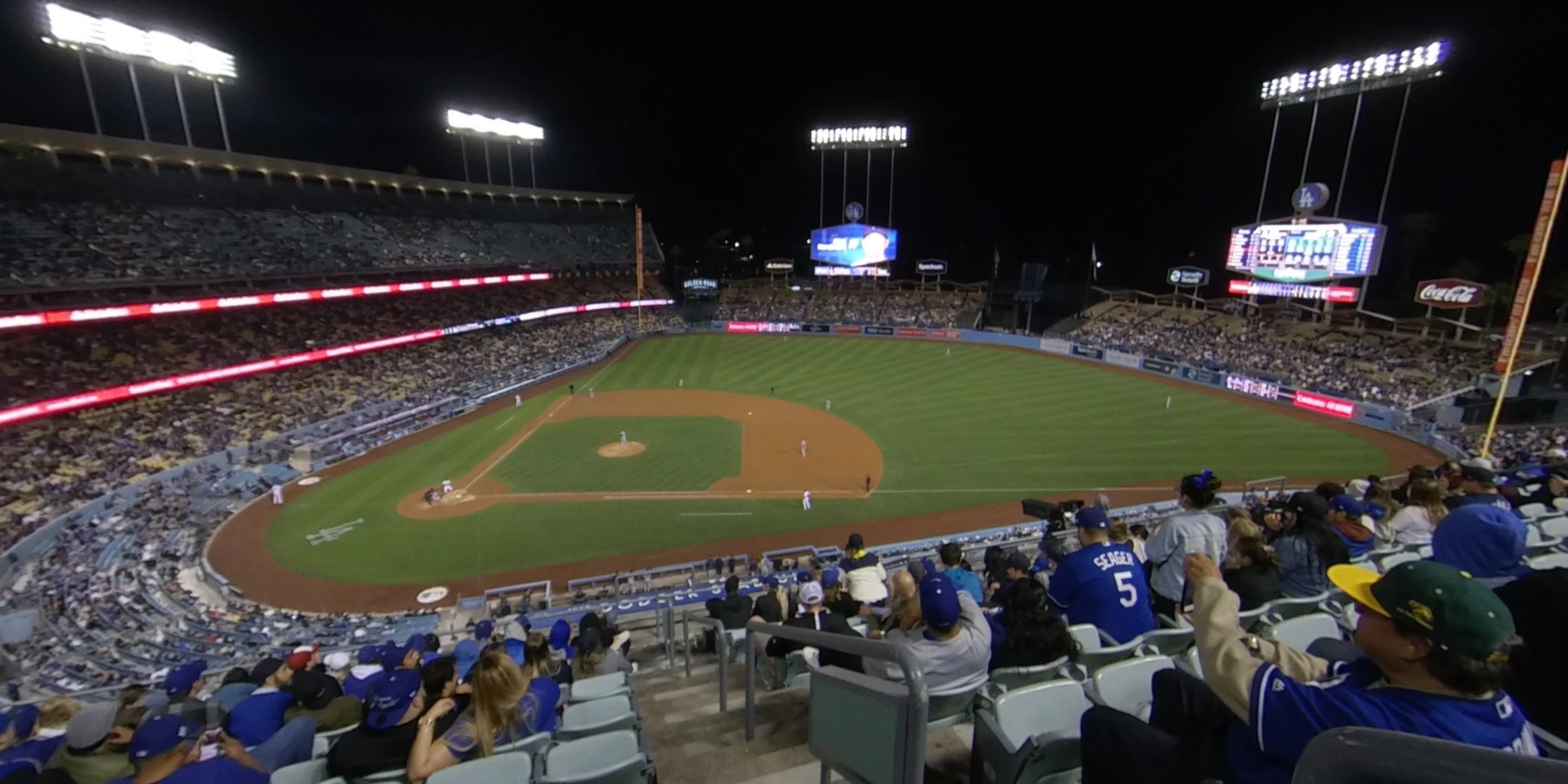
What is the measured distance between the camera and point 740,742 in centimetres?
550

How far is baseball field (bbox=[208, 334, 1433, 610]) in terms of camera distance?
2044 centimetres

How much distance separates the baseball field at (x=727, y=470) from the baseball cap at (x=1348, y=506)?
1430cm

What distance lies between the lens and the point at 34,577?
1709cm

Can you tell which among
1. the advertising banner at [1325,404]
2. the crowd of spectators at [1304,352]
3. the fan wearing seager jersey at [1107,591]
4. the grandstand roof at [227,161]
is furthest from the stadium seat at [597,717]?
the crowd of spectators at [1304,352]

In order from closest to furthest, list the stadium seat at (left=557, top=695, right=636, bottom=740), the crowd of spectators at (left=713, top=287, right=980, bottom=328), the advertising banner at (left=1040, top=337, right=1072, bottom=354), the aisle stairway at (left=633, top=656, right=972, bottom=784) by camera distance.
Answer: the aisle stairway at (left=633, top=656, right=972, bottom=784) → the stadium seat at (left=557, top=695, right=636, bottom=740) → the advertising banner at (left=1040, top=337, right=1072, bottom=354) → the crowd of spectators at (left=713, top=287, right=980, bottom=328)

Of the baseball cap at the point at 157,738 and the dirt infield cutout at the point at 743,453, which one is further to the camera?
the dirt infield cutout at the point at 743,453

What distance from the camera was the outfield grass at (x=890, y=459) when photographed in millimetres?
21047

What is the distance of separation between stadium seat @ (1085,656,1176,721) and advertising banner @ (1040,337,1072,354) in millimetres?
49987

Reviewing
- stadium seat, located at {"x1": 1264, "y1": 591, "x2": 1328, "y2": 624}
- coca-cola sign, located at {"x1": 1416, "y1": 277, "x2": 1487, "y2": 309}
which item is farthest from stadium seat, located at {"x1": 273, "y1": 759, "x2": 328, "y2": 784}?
coca-cola sign, located at {"x1": 1416, "y1": 277, "x2": 1487, "y2": 309}

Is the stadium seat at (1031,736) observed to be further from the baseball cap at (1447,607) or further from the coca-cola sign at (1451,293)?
the coca-cola sign at (1451,293)

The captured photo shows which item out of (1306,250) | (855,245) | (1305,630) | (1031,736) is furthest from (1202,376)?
(1031,736)

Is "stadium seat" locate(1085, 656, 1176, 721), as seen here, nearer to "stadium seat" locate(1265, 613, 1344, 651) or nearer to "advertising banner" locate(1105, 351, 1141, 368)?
"stadium seat" locate(1265, 613, 1344, 651)

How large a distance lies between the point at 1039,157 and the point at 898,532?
178 ft

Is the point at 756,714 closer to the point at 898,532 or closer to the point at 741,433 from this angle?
the point at 898,532
